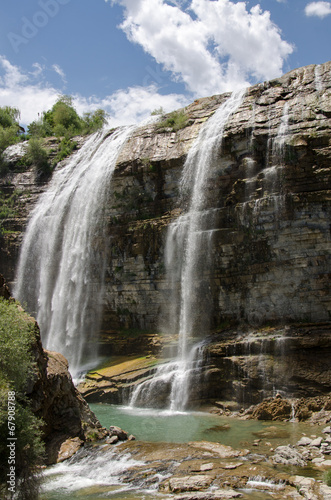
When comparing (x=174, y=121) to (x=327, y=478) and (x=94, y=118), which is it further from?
(x=327, y=478)

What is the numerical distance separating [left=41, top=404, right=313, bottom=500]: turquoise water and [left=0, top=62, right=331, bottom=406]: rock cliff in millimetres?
2977

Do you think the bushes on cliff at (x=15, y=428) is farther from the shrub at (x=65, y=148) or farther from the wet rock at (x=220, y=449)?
the shrub at (x=65, y=148)

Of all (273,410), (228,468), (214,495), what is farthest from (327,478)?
(273,410)

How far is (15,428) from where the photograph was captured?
8.31 meters

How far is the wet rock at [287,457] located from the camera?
10.2 meters

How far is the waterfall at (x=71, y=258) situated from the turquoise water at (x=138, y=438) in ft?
25.7

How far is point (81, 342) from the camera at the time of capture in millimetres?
26250

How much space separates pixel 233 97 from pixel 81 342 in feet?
65.0

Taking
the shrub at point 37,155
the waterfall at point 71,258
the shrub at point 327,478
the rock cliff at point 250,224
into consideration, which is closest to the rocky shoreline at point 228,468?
the shrub at point 327,478

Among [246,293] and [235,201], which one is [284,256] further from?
[235,201]

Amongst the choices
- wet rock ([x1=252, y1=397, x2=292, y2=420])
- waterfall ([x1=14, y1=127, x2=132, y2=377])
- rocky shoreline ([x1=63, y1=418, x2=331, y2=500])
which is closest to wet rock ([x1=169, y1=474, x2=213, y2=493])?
rocky shoreline ([x1=63, y1=418, x2=331, y2=500])

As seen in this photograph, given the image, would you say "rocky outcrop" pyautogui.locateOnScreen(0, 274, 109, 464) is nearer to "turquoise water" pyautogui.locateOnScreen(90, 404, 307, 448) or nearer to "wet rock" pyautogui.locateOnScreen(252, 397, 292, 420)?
"turquoise water" pyautogui.locateOnScreen(90, 404, 307, 448)

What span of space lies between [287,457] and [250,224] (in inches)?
498

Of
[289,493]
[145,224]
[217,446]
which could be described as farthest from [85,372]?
[289,493]
